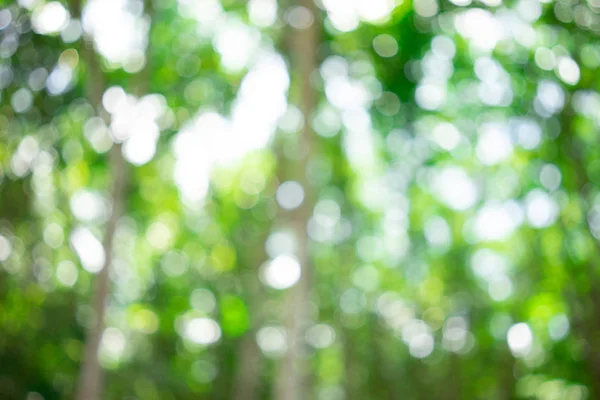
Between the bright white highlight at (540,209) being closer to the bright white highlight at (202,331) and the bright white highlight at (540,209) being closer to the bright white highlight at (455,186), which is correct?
the bright white highlight at (455,186)

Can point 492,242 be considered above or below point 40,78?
below

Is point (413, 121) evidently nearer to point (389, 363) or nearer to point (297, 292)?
point (297, 292)

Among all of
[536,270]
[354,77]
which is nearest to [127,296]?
[354,77]

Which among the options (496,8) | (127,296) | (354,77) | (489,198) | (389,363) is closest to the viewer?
(496,8)

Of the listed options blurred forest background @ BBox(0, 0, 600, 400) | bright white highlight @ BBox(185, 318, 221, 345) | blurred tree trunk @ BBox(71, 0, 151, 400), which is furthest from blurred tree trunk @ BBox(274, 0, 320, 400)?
bright white highlight @ BBox(185, 318, 221, 345)

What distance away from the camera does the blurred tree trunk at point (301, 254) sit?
14.7ft

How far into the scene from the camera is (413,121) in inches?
297

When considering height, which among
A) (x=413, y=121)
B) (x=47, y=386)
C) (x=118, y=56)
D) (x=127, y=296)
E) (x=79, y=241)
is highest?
(x=118, y=56)

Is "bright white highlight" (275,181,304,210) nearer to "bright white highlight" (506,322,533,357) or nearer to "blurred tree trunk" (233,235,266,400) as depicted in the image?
"blurred tree trunk" (233,235,266,400)

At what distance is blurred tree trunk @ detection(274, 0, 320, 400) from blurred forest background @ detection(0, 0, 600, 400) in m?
0.02

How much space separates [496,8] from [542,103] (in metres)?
1.35

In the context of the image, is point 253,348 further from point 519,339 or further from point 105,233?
point 105,233

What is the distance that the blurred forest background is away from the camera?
18.9 feet

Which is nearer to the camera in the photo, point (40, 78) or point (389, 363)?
point (40, 78)
